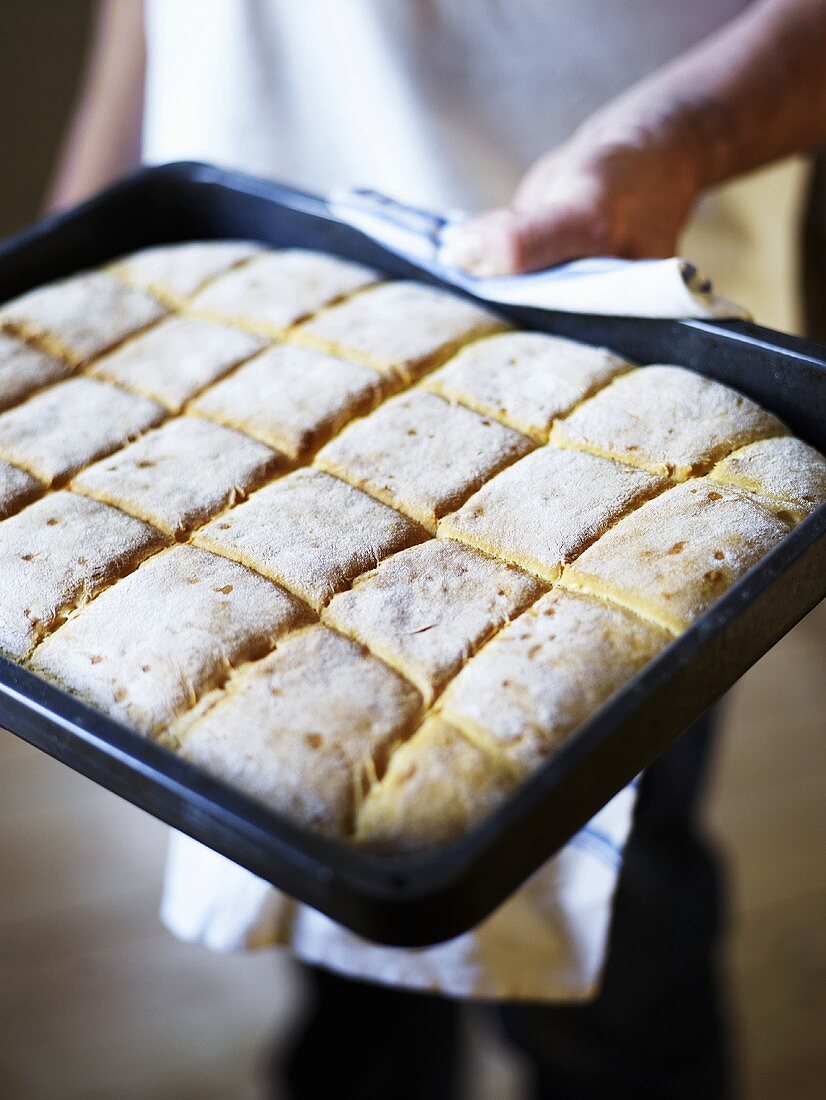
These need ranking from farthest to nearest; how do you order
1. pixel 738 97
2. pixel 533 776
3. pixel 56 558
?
1. pixel 738 97
2. pixel 56 558
3. pixel 533 776

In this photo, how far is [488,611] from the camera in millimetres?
729

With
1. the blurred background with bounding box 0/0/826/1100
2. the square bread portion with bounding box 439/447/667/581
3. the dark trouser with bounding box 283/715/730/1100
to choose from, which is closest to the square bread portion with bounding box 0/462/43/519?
the square bread portion with bounding box 439/447/667/581

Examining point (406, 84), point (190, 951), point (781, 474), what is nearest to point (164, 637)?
→ point (781, 474)

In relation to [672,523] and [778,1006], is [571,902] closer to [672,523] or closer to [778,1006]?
[672,523]

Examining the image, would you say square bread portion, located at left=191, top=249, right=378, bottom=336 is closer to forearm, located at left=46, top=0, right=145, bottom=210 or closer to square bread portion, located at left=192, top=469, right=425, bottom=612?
square bread portion, located at left=192, top=469, right=425, bottom=612

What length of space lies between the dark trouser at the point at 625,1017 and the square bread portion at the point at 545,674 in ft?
2.11

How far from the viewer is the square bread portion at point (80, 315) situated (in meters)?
1.02

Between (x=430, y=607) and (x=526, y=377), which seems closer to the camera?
(x=430, y=607)

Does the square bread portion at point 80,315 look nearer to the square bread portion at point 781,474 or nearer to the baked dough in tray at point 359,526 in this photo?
the baked dough in tray at point 359,526

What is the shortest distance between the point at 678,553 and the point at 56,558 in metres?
0.41

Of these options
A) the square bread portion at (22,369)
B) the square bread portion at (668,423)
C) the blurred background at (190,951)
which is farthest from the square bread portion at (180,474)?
the blurred background at (190,951)

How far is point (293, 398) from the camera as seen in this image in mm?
925

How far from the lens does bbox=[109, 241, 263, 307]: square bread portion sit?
42.8 inches

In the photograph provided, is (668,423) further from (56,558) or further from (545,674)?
(56,558)
